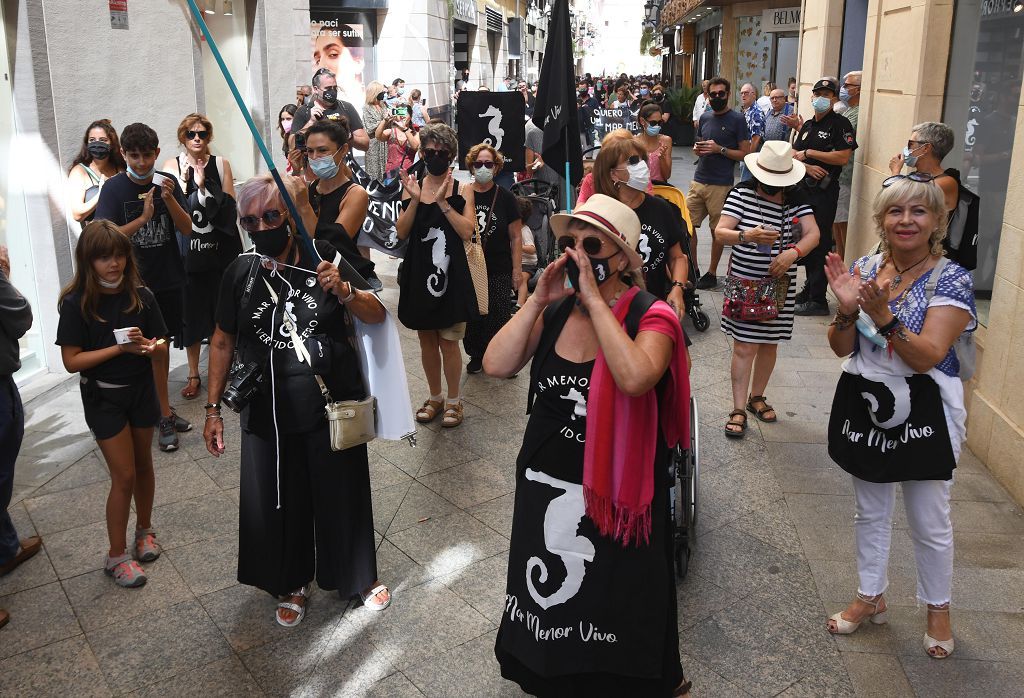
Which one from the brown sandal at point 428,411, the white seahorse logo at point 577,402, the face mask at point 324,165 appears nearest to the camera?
the white seahorse logo at point 577,402

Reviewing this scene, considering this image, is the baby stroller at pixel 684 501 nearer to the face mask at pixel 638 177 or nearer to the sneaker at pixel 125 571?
the face mask at pixel 638 177

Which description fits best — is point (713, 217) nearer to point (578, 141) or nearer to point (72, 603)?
point (578, 141)

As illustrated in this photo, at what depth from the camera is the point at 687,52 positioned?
151 ft

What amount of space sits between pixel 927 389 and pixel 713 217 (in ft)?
23.9

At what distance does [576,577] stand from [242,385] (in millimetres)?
1629

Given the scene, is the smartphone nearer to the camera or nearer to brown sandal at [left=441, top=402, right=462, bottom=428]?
the camera

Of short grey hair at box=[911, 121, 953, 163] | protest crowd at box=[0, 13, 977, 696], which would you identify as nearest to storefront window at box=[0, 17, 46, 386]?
protest crowd at box=[0, 13, 977, 696]

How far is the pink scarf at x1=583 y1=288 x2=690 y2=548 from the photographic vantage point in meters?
2.88

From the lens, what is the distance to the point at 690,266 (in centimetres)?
557

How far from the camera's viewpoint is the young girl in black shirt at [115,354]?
14.1ft

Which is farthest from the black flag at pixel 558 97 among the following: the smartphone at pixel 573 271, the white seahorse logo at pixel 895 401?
the smartphone at pixel 573 271

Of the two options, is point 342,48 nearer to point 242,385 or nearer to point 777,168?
point 777,168

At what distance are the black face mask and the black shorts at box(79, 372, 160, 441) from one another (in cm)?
243

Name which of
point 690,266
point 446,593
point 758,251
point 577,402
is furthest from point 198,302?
point 577,402
